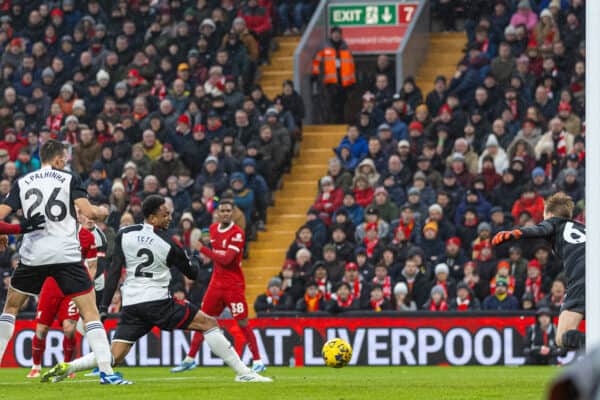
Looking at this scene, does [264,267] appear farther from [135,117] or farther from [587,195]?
[587,195]

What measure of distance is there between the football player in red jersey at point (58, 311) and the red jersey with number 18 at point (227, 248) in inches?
58.6

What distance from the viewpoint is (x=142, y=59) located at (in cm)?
2573

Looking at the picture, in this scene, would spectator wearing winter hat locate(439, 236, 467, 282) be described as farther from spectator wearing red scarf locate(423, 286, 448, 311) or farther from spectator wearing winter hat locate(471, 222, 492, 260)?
spectator wearing red scarf locate(423, 286, 448, 311)

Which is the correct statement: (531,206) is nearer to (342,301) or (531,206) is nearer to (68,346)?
(342,301)

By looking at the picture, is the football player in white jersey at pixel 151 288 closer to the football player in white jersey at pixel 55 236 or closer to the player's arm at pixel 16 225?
the football player in white jersey at pixel 55 236

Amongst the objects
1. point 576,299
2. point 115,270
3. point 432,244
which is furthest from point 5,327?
point 432,244

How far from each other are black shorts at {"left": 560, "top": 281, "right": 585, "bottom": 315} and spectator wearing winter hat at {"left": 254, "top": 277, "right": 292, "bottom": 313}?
34.3 feet

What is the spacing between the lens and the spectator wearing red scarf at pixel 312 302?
770 inches

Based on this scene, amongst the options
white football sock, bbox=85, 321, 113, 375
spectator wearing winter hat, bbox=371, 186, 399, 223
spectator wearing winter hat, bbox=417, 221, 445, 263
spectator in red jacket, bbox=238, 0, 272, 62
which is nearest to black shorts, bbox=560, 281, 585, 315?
white football sock, bbox=85, 321, 113, 375

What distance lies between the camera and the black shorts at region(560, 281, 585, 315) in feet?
31.2

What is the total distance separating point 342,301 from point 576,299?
988cm

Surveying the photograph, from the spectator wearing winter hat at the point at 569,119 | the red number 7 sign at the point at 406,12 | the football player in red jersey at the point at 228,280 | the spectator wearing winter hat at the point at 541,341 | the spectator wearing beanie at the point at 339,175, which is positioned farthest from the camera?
the red number 7 sign at the point at 406,12

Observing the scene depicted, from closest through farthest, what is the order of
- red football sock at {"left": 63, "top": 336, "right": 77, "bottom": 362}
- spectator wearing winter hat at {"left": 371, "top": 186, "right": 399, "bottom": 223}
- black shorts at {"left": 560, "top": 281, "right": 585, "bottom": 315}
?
black shorts at {"left": 560, "top": 281, "right": 585, "bottom": 315} < red football sock at {"left": 63, "top": 336, "right": 77, "bottom": 362} < spectator wearing winter hat at {"left": 371, "top": 186, "right": 399, "bottom": 223}

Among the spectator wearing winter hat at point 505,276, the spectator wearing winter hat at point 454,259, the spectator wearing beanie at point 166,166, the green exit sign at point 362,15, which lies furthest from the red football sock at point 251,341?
the green exit sign at point 362,15
